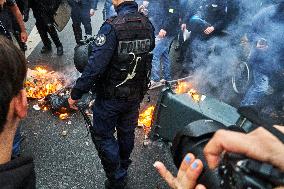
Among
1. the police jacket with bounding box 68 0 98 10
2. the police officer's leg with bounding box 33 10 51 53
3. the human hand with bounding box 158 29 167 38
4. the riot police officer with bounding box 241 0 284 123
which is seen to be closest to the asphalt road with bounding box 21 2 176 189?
the riot police officer with bounding box 241 0 284 123

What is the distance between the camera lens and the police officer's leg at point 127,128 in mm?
4332

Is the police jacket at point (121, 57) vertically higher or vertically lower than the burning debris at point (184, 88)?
higher

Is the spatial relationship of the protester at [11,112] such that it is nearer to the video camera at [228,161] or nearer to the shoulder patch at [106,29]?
the video camera at [228,161]

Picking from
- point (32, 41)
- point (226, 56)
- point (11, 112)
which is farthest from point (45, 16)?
point (11, 112)

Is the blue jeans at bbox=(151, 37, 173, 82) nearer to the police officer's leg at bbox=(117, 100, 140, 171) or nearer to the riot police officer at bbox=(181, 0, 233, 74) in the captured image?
the riot police officer at bbox=(181, 0, 233, 74)

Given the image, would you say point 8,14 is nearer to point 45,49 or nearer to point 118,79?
point 45,49

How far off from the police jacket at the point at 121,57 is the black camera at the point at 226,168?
6.59 feet

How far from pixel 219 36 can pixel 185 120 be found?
346cm

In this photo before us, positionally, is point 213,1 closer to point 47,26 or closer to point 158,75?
point 158,75

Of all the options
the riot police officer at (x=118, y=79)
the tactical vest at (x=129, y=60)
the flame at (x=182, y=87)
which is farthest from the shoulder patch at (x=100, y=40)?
the flame at (x=182, y=87)

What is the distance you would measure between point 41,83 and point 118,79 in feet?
10.0

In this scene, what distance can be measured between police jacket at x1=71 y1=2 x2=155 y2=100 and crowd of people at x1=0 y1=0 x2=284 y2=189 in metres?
0.01

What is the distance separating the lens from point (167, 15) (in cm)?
711

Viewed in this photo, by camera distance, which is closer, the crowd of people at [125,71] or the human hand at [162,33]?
the crowd of people at [125,71]
